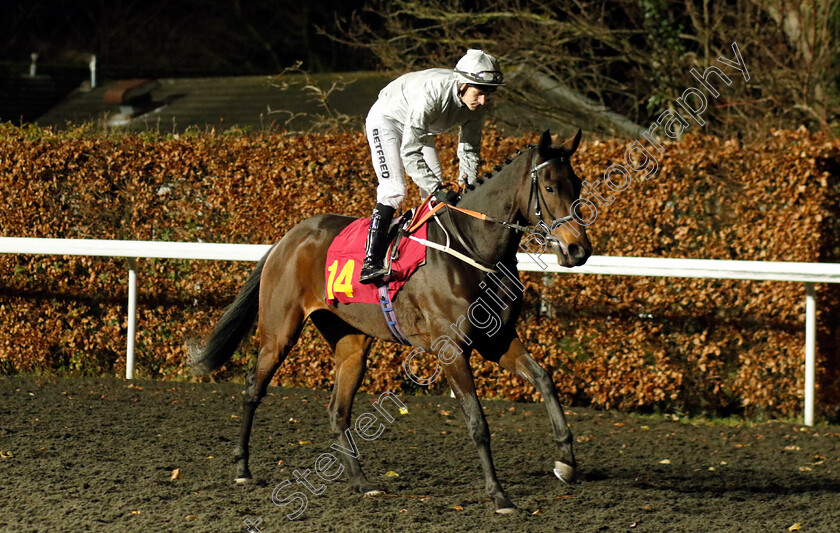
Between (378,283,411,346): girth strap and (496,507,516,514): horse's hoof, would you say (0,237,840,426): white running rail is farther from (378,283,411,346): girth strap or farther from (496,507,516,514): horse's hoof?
(496,507,516,514): horse's hoof

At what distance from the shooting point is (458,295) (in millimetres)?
4297

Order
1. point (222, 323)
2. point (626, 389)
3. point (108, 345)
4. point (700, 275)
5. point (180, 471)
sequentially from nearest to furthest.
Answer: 1. point (180, 471)
2. point (222, 323)
3. point (700, 275)
4. point (626, 389)
5. point (108, 345)

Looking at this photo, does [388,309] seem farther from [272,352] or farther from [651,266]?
[651,266]

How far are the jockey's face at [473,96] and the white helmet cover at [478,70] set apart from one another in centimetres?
5

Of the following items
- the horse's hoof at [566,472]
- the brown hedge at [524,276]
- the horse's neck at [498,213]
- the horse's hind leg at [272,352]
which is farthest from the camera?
the brown hedge at [524,276]

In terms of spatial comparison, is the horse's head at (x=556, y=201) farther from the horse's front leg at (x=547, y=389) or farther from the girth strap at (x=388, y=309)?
the girth strap at (x=388, y=309)

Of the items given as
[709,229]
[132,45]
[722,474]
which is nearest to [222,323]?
[722,474]

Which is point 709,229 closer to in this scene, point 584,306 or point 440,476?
point 584,306

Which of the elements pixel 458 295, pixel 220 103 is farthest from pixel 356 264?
pixel 220 103

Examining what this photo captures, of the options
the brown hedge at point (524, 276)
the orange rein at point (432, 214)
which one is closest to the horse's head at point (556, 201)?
the orange rein at point (432, 214)

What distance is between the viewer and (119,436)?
5566 mm

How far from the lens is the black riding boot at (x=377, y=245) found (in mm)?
4535

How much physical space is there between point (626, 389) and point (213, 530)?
3741mm

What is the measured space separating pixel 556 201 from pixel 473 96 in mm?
698
